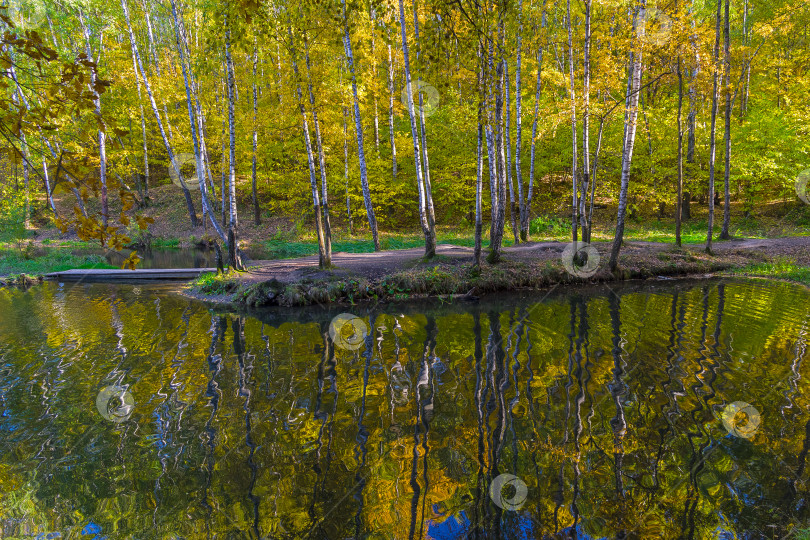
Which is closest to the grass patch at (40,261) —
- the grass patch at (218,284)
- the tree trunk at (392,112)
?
the grass patch at (218,284)

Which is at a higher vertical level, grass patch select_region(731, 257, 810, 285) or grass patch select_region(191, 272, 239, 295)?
grass patch select_region(191, 272, 239, 295)

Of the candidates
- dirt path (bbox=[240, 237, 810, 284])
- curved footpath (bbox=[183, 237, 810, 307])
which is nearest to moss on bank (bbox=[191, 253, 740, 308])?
curved footpath (bbox=[183, 237, 810, 307])

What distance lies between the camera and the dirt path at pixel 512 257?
1243 centimetres

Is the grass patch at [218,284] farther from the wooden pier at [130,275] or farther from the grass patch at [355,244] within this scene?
the grass patch at [355,244]

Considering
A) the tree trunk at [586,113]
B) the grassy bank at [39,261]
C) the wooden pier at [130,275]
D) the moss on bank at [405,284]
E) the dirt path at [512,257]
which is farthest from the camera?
the grassy bank at [39,261]

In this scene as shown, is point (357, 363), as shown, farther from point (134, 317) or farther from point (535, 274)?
point (535, 274)

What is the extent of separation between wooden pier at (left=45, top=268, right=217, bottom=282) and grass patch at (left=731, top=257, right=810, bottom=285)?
16378 millimetres

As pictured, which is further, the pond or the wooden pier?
the wooden pier

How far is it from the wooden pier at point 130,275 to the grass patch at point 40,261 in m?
1.13

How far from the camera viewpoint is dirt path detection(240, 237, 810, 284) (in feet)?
40.8

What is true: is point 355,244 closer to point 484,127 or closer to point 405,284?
point 405,284

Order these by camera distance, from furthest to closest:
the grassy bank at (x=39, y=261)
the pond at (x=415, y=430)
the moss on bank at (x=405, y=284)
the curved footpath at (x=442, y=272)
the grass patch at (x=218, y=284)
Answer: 1. the grassy bank at (x=39, y=261)
2. the grass patch at (x=218, y=284)
3. the curved footpath at (x=442, y=272)
4. the moss on bank at (x=405, y=284)
5. the pond at (x=415, y=430)

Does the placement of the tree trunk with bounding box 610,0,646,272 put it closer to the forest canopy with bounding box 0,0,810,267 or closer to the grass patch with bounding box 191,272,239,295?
the forest canopy with bounding box 0,0,810,267

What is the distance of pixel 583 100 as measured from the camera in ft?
41.9
